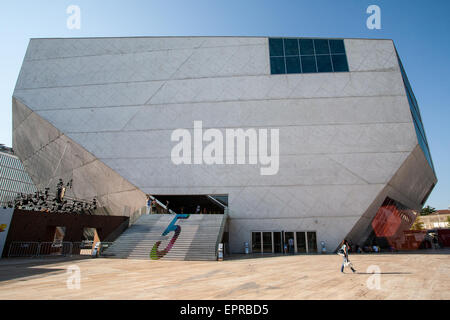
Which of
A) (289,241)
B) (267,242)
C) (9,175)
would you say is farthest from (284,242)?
(9,175)

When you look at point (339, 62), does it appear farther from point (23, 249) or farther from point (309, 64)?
point (23, 249)

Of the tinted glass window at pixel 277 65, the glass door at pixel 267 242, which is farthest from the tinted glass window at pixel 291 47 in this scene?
the glass door at pixel 267 242

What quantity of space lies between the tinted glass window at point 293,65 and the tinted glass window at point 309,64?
0.51 m

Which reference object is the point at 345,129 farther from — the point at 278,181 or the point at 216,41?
the point at 216,41

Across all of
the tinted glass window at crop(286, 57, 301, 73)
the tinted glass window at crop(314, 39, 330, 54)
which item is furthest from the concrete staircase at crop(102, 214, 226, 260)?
the tinted glass window at crop(314, 39, 330, 54)

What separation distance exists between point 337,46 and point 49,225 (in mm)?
29889

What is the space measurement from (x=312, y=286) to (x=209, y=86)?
71.9 ft

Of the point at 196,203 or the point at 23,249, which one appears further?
the point at 196,203

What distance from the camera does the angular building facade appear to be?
21906 mm

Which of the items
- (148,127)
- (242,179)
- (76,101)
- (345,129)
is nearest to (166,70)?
(148,127)

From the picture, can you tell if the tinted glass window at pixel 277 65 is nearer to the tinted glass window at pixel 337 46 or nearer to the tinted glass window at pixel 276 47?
the tinted glass window at pixel 276 47

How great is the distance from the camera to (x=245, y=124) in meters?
24.1

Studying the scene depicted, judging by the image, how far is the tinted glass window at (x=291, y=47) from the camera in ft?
84.7

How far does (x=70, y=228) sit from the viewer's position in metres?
18.3
